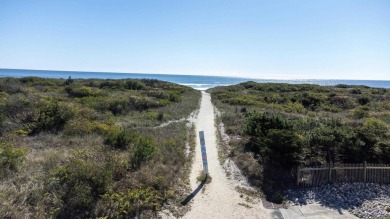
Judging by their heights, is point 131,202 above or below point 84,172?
below

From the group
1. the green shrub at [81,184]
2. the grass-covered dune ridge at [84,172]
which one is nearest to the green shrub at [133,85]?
the grass-covered dune ridge at [84,172]

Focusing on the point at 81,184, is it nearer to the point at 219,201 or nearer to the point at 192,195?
the point at 192,195

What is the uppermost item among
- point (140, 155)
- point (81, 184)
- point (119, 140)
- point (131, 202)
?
point (119, 140)

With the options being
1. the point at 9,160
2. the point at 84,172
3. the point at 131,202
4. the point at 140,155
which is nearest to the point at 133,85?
the point at 140,155

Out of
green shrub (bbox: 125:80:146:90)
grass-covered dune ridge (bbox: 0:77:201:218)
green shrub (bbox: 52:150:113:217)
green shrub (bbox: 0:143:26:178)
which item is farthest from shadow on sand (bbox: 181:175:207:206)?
green shrub (bbox: 125:80:146:90)

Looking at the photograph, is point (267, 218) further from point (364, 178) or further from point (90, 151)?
point (90, 151)

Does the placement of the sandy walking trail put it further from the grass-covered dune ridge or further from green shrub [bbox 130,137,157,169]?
green shrub [bbox 130,137,157,169]

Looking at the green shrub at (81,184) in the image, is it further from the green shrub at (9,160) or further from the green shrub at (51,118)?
the green shrub at (51,118)

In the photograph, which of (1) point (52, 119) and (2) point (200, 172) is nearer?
(2) point (200, 172)

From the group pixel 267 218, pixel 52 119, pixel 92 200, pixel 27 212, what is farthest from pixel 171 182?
pixel 52 119

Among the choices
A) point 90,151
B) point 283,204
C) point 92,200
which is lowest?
point 283,204

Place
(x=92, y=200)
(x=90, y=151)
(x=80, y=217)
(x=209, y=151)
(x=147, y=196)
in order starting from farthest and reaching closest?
(x=209, y=151) → (x=90, y=151) → (x=147, y=196) → (x=92, y=200) → (x=80, y=217)
